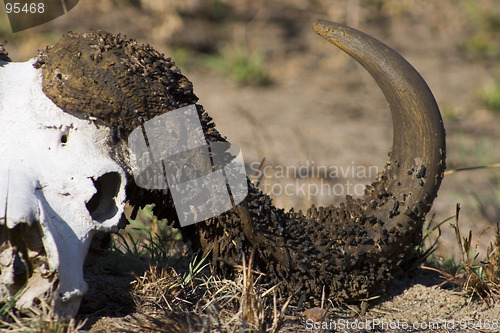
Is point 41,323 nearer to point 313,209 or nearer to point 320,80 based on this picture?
point 313,209

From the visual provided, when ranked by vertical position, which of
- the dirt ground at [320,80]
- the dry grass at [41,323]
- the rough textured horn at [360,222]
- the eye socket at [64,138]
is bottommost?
the dry grass at [41,323]

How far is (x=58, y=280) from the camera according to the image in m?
2.04

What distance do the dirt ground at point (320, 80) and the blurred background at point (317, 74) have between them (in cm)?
2

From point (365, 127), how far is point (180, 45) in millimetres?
2656

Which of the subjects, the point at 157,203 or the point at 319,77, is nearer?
the point at 157,203

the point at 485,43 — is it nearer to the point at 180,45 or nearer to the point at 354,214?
the point at 180,45

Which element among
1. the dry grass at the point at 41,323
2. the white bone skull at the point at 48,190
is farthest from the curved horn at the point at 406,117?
the dry grass at the point at 41,323

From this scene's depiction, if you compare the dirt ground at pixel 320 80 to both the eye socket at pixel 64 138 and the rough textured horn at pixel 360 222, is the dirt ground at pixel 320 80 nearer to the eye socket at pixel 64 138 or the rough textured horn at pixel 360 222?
the rough textured horn at pixel 360 222

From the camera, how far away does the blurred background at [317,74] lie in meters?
5.82

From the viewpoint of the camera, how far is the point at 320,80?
8.03 metres

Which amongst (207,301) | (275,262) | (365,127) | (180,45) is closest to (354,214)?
(275,262)

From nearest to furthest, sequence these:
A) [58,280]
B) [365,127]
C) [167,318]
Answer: [58,280]
[167,318]
[365,127]

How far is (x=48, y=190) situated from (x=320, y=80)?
626cm

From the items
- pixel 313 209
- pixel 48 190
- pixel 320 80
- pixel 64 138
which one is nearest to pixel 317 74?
pixel 320 80
